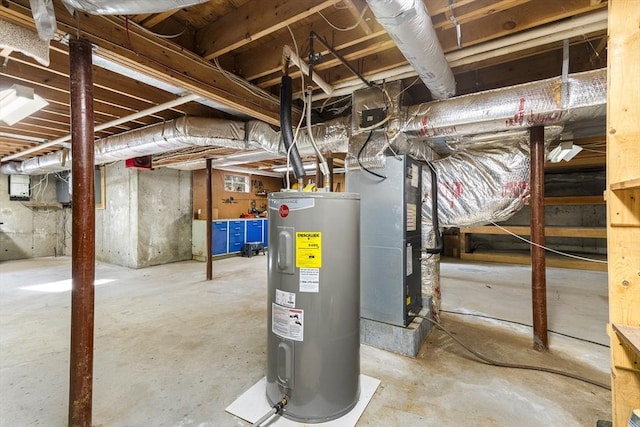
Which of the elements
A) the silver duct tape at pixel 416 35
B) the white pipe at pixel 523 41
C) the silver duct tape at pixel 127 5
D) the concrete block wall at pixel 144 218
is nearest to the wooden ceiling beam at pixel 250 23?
the silver duct tape at pixel 416 35

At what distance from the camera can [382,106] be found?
89.1 inches

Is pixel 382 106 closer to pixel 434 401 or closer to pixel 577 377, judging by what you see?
pixel 434 401

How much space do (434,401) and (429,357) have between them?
Result: 20.6 inches

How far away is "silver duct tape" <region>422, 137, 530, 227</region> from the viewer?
257 cm

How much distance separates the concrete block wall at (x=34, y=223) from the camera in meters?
6.14

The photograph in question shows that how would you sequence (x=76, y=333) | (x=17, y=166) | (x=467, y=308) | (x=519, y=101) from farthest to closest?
(x=17, y=166), (x=467, y=308), (x=519, y=101), (x=76, y=333)

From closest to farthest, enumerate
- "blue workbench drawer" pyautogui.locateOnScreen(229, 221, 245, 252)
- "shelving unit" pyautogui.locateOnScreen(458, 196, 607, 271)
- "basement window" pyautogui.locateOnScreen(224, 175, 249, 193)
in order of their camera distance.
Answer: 1. "shelving unit" pyautogui.locateOnScreen(458, 196, 607, 271)
2. "blue workbench drawer" pyautogui.locateOnScreen(229, 221, 245, 252)
3. "basement window" pyautogui.locateOnScreen(224, 175, 249, 193)

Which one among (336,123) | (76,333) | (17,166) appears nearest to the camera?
(76,333)

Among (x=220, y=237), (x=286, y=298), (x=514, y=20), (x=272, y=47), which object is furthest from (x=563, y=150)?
(x=220, y=237)

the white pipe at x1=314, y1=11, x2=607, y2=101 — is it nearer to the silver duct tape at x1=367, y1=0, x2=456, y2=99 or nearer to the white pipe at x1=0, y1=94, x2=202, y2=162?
the silver duct tape at x1=367, y1=0, x2=456, y2=99

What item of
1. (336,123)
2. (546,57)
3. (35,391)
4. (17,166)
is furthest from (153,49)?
(17,166)

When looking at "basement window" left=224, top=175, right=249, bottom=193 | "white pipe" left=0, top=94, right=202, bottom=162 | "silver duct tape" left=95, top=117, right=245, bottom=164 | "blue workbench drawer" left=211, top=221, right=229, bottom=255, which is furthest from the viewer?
"basement window" left=224, top=175, right=249, bottom=193

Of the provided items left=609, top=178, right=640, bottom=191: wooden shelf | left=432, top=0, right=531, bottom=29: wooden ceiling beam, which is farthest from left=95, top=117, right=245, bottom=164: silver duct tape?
left=609, top=178, right=640, bottom=191: wooden shelf

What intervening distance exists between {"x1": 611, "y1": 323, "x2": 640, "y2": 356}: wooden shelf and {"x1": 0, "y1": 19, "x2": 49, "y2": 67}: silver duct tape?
9.14ft
